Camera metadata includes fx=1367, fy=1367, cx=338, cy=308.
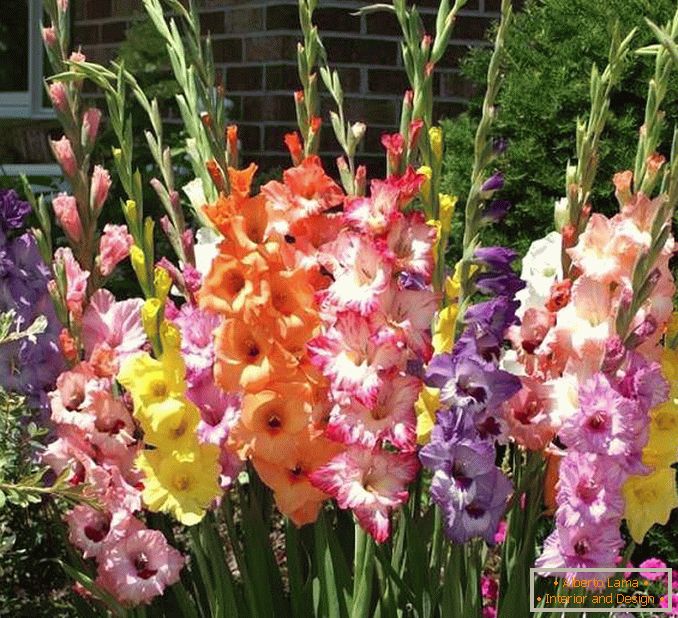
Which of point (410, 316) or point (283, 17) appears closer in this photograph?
point (410, 316)

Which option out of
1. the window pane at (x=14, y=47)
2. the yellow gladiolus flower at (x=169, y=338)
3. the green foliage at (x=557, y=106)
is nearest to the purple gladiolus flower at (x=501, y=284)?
the yellow gladiolus flower at (x=169, y=338)

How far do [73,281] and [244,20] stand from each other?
3.73m

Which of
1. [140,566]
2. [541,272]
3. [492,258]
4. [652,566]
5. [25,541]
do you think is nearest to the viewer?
[492,258]

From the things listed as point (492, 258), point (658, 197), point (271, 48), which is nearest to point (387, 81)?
point (271, 48)

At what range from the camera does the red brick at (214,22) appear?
19.4ft

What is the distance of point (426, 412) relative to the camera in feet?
6.87

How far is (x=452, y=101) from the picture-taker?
6.01 metres

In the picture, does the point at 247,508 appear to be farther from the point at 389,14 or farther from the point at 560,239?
the point at 389,14

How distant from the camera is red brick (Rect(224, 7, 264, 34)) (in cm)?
571

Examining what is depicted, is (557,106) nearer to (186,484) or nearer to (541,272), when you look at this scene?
(541,272)

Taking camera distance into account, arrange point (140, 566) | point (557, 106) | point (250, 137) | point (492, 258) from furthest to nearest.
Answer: point (250, 137) < point (557, 106) < point (140, 566) < point (492, 258)

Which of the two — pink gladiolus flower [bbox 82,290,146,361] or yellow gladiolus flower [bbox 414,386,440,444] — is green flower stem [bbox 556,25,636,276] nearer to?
yellow gladiolus flower [bbox 414,386,440,444]

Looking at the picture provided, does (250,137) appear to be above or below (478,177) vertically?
below

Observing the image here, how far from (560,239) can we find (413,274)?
1.40ft
